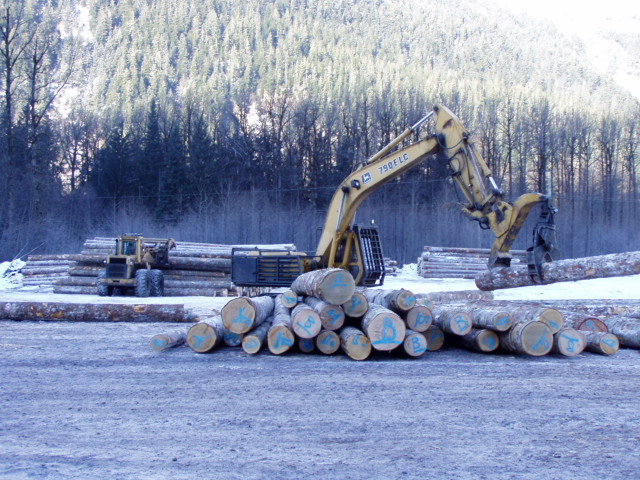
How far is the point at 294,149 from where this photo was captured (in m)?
52.5

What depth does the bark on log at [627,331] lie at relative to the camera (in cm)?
1063

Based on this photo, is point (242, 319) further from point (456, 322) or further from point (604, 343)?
point (604, 343)

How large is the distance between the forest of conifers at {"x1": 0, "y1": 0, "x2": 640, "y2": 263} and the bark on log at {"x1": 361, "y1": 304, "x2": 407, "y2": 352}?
13.0m

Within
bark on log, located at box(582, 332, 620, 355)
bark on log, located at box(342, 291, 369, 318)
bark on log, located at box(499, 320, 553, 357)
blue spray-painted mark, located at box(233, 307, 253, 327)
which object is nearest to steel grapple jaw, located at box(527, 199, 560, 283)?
bark on log, located at box(582, 332, 620, 355)

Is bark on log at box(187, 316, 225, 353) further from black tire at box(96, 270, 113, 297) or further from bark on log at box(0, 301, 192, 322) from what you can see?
black tire at box(96, 270, 113, 297)

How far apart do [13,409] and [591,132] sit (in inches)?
2127

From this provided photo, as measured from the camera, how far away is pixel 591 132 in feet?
178

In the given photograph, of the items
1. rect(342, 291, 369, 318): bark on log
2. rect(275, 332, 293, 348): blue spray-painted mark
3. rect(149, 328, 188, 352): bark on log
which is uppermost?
rect(342, 291, 369, 318): bark on log

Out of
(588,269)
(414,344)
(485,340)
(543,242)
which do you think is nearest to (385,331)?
(414,344)

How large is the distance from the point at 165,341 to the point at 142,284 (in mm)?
13364

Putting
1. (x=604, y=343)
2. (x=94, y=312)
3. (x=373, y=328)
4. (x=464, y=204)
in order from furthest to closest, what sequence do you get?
(x=464, y=204)
(x=94, y=312)
(x=604, y=343)
(x=373, y=328)

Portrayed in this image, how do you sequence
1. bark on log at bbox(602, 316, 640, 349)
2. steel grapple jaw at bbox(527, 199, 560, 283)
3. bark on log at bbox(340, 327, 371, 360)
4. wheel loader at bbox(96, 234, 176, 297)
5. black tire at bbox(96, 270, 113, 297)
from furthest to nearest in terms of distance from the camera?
black tire at bbox(96, 270, 113, 297)
wheel loader at bbox(96, 234, 176, 297)
steel grapple jaw at bbox(527, 199, 560, 283)
bark on log at bbox(602, 316, 640, 349)
bark on log at bbox(340, 327, 371, 360)

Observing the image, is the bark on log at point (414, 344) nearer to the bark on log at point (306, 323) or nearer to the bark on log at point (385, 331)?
the bark on log at point (385, 331)

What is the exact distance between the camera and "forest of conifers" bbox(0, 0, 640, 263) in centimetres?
3978
